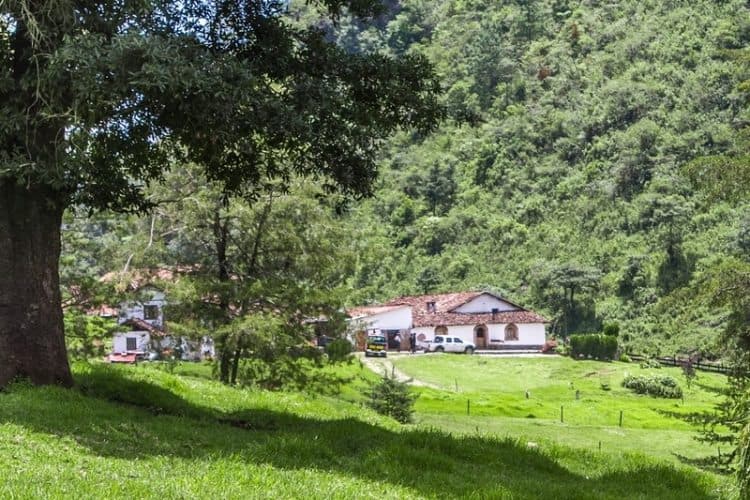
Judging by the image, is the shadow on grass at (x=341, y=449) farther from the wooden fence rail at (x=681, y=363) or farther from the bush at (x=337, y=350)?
the wooden fence rail at (x=681, y=363)

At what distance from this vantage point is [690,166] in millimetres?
18609

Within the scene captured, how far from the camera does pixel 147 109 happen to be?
8867 mm

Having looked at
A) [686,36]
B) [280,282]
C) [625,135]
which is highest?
[686,36]

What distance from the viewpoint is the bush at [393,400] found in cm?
1912

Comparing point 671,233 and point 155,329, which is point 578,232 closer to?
point 671,233

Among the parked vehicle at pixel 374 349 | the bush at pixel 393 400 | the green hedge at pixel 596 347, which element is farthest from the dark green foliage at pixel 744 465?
the green hedge at pixel 596 347

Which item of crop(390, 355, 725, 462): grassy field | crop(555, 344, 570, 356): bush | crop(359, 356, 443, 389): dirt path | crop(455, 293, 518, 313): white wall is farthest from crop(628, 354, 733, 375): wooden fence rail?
crop(359, 356, 443, 389): dirt path

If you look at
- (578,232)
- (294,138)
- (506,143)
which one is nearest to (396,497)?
(294,138)

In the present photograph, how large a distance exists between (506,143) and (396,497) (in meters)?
104

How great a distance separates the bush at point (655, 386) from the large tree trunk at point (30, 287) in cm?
4214

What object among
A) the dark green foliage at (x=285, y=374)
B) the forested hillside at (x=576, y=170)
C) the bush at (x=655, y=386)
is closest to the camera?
the dark green foliage at (x=285, y=374)

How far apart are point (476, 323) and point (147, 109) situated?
2484 inches

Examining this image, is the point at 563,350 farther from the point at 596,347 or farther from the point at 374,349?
the point at 374,349

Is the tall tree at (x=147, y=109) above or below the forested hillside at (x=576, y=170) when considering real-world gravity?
below
